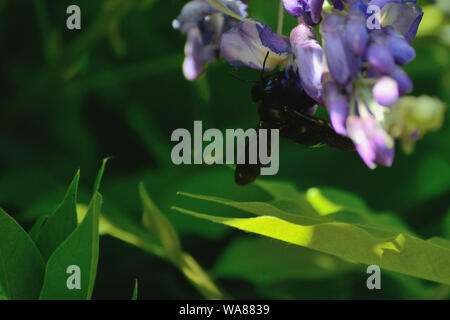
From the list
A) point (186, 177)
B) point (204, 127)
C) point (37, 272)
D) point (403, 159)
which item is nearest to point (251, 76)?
point (204, 127)

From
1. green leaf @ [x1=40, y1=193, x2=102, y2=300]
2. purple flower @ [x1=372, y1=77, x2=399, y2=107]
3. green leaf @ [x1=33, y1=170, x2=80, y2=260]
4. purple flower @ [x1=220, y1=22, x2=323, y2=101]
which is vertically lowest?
green leaf @ [x1=40, y1=193, x2=102, y2=300]

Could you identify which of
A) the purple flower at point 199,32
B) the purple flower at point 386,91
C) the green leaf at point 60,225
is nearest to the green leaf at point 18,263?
the green leaf at point 60,225

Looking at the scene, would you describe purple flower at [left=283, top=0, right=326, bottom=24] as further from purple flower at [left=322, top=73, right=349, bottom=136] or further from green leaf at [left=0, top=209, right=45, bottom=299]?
green leaf at [left=0, top=209, right=45, bottom=299]

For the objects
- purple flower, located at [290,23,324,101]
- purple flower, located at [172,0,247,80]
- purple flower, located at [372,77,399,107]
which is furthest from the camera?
purple flower, located at [172,0,247,80]

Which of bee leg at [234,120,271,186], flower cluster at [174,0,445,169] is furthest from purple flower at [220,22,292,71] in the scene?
bee leg at [234,120,271,186]

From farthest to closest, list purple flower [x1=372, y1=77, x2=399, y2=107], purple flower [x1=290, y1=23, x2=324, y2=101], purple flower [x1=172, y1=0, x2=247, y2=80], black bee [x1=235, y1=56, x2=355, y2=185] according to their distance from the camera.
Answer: purple flower [x1=172, y1=0, x2=247, y2=80]
black bee [x1=235, y1=56, x2=355, y2=185]
purple flower [x1=290, y1=23, x2=324, y2=101]
purple flower [x1=372, y1=77, x2=399, y2=107]

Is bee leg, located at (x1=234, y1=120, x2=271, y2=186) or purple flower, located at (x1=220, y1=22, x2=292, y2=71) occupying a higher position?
purple flower, located at (x1=220, y1=22, x2=292, y2=71)

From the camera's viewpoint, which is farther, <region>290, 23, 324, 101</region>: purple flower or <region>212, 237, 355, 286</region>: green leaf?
<region>212, 237, 355, 286</region>: green leaf

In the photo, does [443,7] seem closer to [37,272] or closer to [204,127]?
[204,127]
